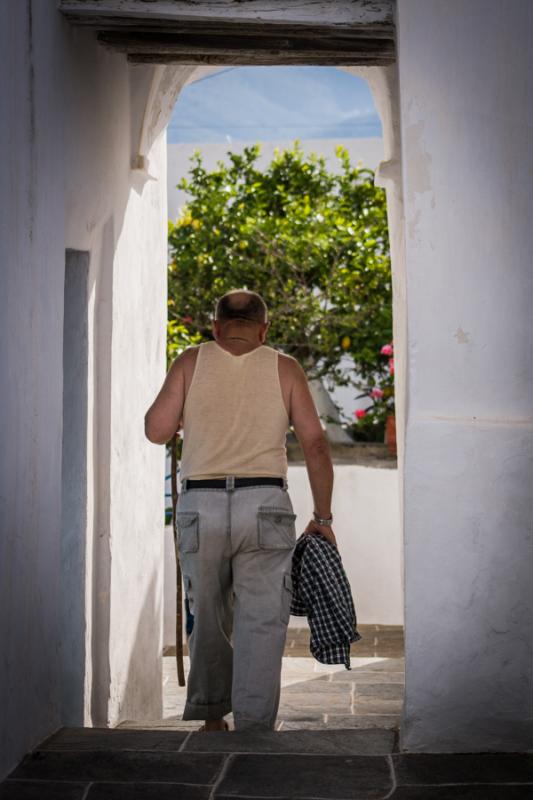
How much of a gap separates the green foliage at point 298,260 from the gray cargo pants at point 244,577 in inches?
251

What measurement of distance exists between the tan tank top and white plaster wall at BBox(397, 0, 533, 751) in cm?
65

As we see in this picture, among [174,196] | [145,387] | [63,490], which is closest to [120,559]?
[63,490]

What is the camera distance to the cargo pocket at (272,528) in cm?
424

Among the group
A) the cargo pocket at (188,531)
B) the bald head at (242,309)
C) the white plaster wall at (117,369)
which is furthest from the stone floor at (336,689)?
the bald head at (242,309)

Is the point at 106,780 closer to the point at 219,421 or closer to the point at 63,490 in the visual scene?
the point at 219,421

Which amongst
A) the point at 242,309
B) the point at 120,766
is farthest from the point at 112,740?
the point at 242,309

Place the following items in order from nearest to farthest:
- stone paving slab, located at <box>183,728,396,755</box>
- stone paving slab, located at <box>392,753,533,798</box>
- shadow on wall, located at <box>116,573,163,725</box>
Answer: stone paving slab, located at <box>392,753,533,798</box> → stone paving slab, located at <box>183,728,396,755</box> → shadow on wall, located at <box>116,573,163,725</box>

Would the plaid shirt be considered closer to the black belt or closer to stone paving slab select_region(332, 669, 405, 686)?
the black belt

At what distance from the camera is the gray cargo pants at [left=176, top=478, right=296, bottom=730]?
426cm

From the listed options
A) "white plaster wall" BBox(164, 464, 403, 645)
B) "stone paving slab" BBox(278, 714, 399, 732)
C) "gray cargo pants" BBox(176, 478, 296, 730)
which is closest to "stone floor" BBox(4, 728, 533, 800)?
"gray cargo pants" BBox(176, 478, 296, 730)

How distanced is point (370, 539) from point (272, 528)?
554 centimetres

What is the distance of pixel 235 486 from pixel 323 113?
10020mm

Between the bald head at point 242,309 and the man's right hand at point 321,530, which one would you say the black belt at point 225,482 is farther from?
the bald head at point 242,309

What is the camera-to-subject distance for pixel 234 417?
4.33 metres
